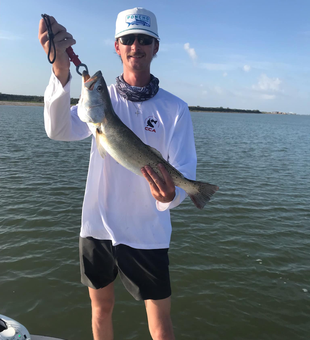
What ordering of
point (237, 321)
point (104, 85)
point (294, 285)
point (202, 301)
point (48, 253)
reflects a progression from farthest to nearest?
point (48, 253) → point (294, 285) → point (202, 301) → point (237, 321) → point (104, 85)

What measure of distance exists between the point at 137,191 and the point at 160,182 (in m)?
0.58

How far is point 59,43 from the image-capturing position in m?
2.69

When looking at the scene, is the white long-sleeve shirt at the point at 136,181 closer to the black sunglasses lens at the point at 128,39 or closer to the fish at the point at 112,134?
the fish at the point at 112,134

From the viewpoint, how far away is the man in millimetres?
3238

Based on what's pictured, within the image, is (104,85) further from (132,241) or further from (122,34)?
(132,241)

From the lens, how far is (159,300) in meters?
3.30

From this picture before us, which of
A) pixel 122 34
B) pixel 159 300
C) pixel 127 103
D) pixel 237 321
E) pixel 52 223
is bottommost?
pixel 237 321

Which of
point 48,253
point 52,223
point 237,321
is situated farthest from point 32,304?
point 237,321

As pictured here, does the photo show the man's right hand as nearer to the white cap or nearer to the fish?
the fish

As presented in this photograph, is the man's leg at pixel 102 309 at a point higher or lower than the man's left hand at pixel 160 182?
lower

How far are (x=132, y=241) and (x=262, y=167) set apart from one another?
673 inches

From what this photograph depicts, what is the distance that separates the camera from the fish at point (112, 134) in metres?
2.88

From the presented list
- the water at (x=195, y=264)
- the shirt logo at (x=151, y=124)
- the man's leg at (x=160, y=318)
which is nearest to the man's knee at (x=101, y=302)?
the man's leg at (x=160, y=318)

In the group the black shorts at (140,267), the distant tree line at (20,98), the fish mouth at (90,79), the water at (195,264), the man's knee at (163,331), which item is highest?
the distant tree line at (20,98)
